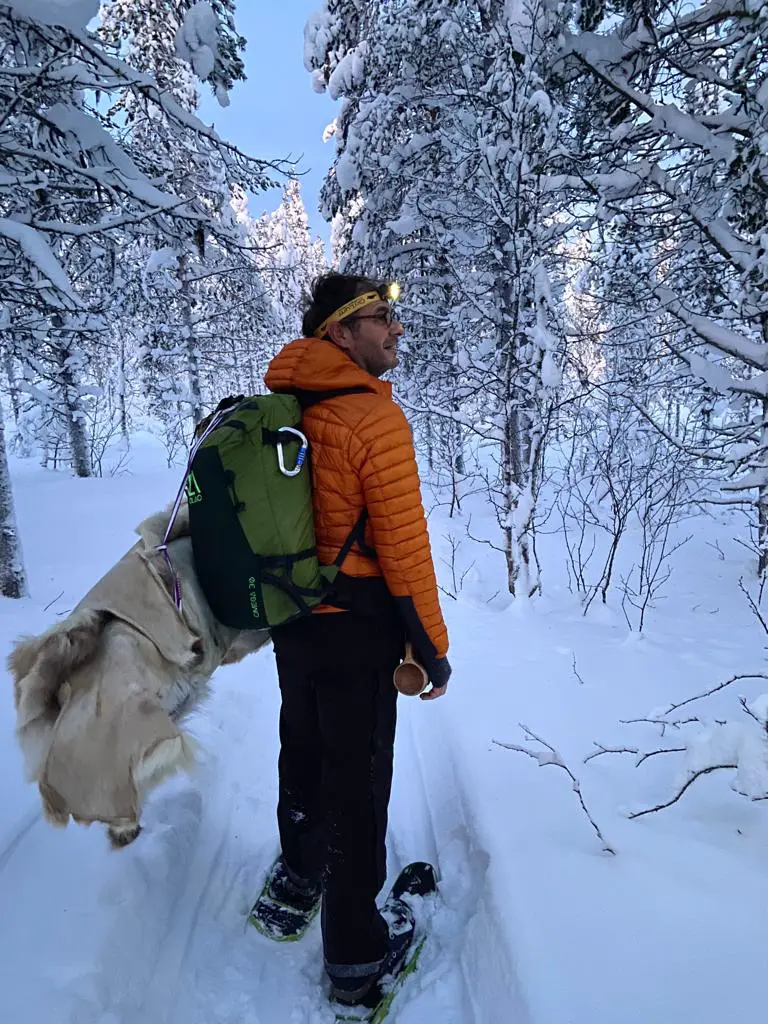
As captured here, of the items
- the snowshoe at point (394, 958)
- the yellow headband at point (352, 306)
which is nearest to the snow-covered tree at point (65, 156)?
the yellow headband at point (352, 306)

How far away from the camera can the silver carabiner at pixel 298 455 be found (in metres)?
1.62

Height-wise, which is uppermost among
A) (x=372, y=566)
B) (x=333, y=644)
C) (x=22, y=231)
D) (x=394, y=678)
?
(x=22, y=231)

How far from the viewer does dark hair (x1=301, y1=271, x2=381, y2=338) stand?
1.87m

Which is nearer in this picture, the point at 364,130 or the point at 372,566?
the point at 372,566

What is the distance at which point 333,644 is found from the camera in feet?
5.99

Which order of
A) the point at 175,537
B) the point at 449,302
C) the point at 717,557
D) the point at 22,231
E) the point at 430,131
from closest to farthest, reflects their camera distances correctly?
the point at 175,537 < the point at 22,231 < the point at 430,131 < the point at 717,557 < the point at 449,302

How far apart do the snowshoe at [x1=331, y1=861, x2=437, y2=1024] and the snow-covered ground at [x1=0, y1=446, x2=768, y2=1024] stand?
0.06m

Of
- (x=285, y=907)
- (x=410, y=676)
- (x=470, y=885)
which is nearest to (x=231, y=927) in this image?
(x=285, y=907)

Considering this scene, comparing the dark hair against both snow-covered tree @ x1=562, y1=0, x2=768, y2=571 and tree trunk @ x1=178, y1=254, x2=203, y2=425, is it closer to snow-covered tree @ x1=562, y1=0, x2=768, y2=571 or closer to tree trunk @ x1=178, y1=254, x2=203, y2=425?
snow-covered tree @ x1=562, y1=0, x2=768, y2=571

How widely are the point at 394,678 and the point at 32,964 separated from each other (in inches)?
58.4

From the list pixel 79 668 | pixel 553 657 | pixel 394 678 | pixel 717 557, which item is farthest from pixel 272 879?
pixel 717 557

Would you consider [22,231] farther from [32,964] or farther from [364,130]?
[364,130]

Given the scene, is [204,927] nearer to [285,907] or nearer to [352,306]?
[285,907]

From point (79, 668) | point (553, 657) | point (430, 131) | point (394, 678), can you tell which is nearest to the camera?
point (79, 668)
